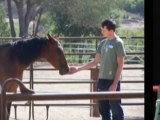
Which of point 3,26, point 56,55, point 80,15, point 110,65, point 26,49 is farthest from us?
point 3,26

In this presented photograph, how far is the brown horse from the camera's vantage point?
5441 millimetres

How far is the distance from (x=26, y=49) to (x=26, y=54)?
7 centimetres

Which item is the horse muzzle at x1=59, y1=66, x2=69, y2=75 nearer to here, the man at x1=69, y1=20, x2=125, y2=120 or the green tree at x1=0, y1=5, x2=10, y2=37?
the man at x1=69, y1=20, x2=125, y2=120

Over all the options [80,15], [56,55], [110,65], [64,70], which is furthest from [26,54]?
[80,15]

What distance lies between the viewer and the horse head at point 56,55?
5572 millimetres

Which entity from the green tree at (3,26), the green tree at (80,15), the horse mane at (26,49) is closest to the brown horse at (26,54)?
the horse mane at (26,49)

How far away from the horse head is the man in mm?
1241

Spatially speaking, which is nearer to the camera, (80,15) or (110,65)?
(110,65)

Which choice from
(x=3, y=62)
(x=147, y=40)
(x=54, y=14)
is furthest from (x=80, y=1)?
(x=147, y=40)

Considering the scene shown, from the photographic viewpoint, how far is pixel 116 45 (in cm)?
421

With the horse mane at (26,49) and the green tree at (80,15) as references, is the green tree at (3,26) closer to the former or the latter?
the green tree at (80,15)

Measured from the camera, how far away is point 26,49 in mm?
5562

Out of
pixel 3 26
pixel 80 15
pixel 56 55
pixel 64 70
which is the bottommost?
pixel 64 70

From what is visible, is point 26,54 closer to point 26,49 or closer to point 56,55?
point 26,49
